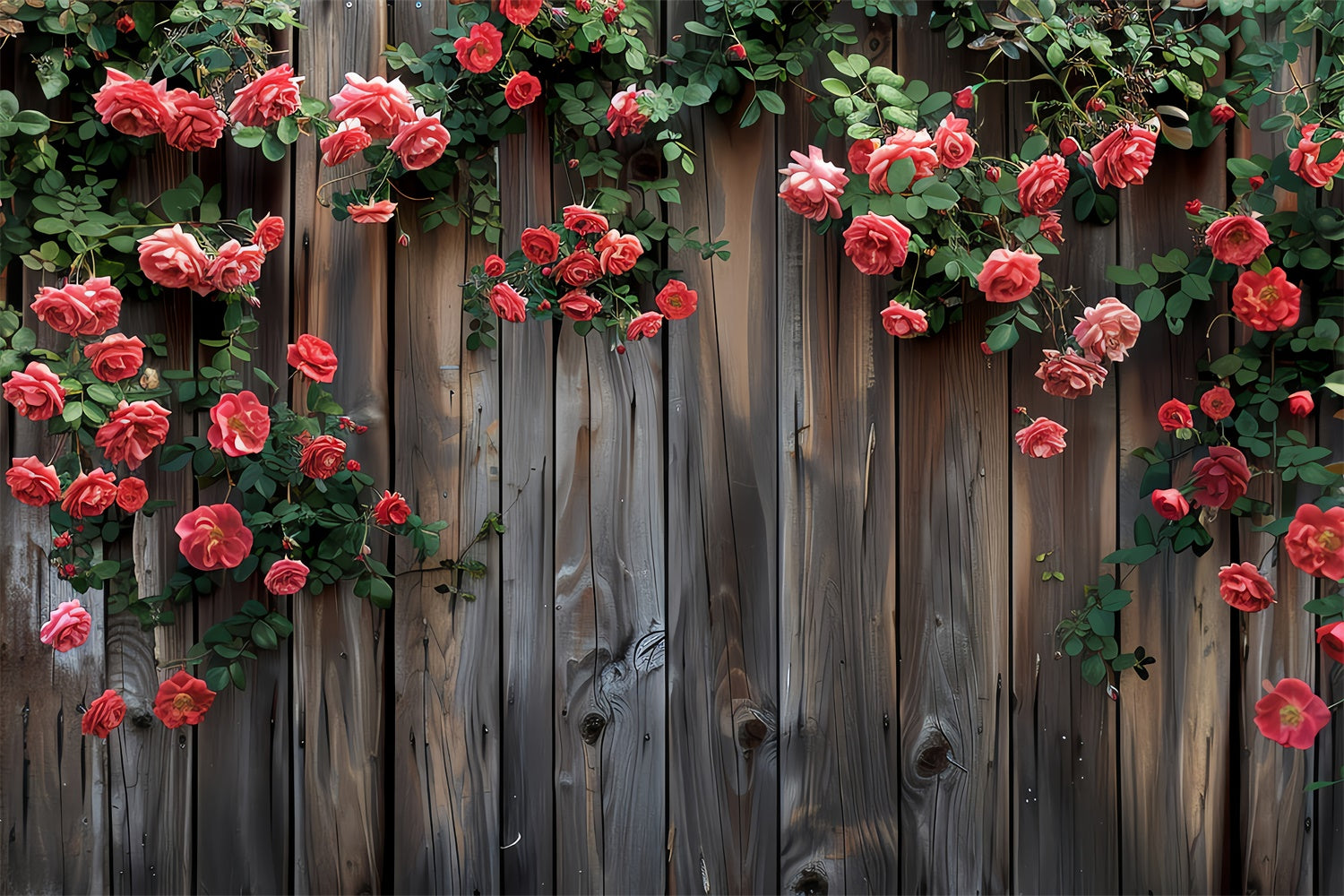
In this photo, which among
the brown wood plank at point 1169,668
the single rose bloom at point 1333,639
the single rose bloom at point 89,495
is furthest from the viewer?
the brown wood plank at point 1169,668

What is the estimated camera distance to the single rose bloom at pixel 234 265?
1.25m

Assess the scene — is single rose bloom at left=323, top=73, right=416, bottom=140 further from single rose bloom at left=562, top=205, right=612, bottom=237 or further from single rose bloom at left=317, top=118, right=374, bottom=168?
single rose bloom at left=562, top=205, right=612, bottom=237

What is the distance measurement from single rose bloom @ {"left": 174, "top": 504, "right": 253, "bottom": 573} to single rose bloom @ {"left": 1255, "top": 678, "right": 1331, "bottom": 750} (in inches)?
63.7

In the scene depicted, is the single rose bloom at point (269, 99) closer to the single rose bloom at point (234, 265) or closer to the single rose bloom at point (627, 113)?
the single rose bloom at point (234, 265)

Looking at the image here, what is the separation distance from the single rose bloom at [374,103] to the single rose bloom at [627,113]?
32 centimetres

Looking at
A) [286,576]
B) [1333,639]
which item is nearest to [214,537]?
[286,576]

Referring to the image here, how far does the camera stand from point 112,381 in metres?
1.29

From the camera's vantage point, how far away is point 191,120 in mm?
1270

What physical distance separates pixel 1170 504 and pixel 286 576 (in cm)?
141

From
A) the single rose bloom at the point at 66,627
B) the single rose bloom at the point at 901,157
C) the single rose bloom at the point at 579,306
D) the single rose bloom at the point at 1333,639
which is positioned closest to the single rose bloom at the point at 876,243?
the single rose bloom at the point at 901,157

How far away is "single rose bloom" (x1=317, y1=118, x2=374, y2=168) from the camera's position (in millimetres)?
1231

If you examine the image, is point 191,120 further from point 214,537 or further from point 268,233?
point 214,537

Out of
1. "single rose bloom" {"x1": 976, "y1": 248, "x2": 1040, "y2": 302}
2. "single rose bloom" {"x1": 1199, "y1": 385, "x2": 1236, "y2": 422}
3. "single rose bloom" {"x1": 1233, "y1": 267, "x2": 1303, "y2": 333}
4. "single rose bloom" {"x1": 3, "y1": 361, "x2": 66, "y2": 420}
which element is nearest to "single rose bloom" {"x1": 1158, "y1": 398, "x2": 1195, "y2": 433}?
"single rose bloom" {"x1": 1199, "y1": 385, "x2": 1236, "y2": 422}

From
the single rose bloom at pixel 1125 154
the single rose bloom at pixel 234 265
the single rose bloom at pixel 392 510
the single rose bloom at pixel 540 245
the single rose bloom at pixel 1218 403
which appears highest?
the single rose bloom at pixel 1125 154
